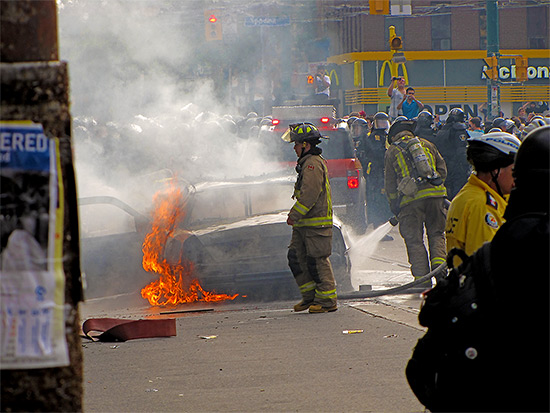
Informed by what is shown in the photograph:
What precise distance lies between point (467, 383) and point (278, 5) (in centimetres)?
4722

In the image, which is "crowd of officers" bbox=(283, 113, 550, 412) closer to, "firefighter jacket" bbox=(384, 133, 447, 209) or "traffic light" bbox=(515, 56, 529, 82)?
"firefighter jacket" bbox=(384, 133, 447, 209)

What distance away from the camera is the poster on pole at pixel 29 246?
Result: 2.31m

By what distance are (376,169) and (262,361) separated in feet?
31.2

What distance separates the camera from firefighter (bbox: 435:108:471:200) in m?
13.4

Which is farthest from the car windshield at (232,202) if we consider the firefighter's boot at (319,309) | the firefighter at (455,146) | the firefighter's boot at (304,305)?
the firefighter at (455,146)

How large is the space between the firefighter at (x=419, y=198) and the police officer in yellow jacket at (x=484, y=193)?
15.8 feet

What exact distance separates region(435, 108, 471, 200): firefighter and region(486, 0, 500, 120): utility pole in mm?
6704

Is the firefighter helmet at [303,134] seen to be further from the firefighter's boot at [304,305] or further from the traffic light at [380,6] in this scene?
the traffic light at [380,6]

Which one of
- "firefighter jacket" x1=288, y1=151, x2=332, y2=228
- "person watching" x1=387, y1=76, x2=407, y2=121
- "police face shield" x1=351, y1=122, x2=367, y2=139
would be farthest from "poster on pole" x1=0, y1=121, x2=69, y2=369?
"person watching" x1=387, y1=76, x2=407, y2=121

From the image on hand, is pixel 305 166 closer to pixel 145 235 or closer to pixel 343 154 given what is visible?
pixel 145 235

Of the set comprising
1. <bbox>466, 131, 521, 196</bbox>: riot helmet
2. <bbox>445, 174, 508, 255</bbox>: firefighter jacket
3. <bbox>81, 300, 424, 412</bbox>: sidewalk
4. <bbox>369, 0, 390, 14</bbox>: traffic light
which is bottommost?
<bbox>81, 300, 424, 412</bbox>: sidewalk

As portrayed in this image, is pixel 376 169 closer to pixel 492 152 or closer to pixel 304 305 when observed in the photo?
pixel 304 305

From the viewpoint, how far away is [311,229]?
8.66 metres

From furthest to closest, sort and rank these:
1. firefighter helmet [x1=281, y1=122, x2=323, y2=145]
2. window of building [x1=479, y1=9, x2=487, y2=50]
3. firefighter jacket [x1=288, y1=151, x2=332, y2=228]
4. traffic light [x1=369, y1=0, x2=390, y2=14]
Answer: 1. window of building [x1=479, y1=9, x2=487, y2=50]
2. traffic light [x1=369, y1=0, x2=390, y2=14]
3. firefighter helmet [x1=281, y1=122, x2=323, y2=145]
4. firefighter jacket [x1=288, y1=151, x2=332, y2=228]
